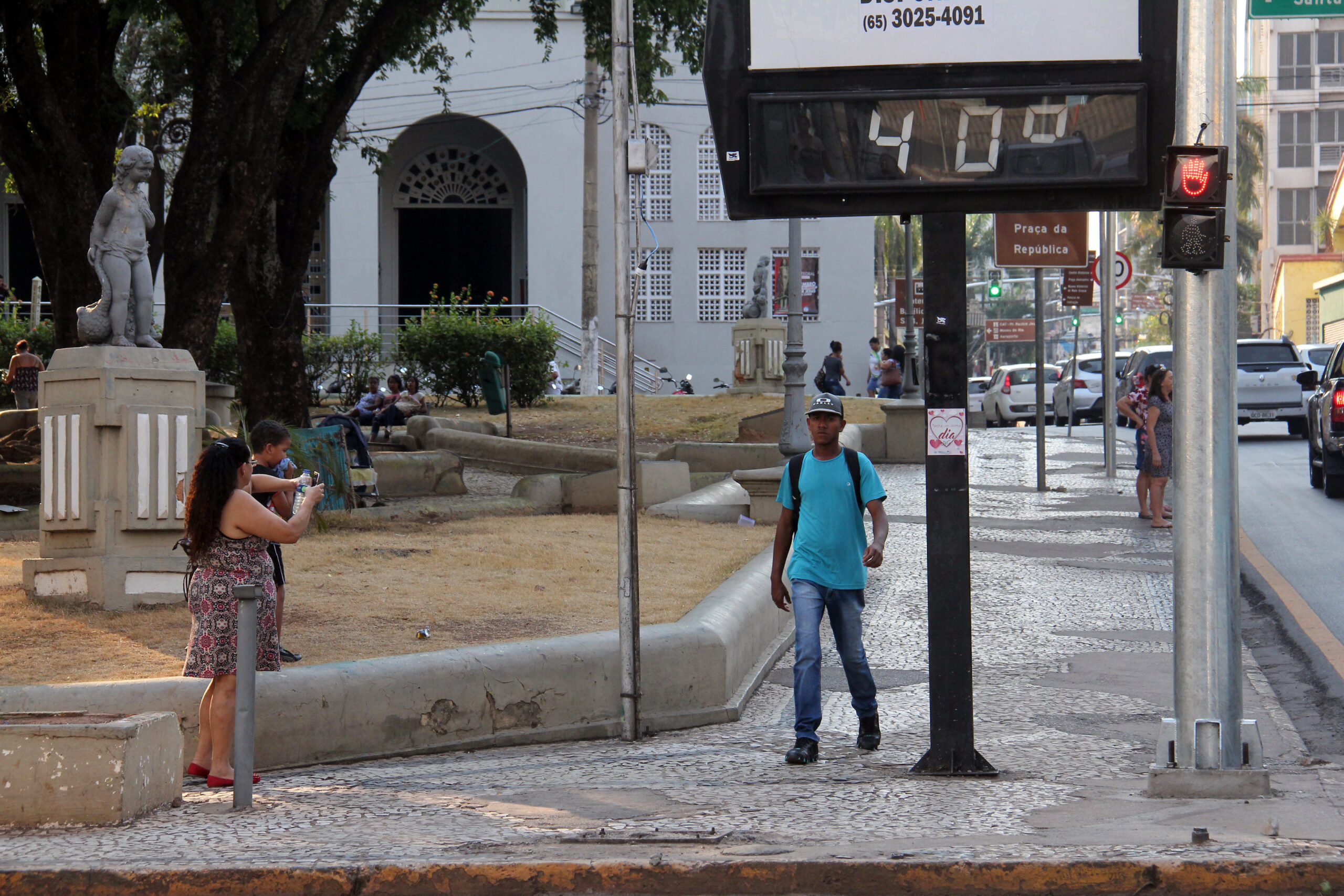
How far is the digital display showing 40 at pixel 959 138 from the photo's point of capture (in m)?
6.37

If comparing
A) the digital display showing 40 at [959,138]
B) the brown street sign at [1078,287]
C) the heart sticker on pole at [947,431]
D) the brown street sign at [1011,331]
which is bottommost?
the heart sticker on pole at [947,431]

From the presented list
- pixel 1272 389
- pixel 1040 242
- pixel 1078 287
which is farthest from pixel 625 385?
pixel 1272 389

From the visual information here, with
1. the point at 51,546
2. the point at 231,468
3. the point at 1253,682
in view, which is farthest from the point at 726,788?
the point at 51,546

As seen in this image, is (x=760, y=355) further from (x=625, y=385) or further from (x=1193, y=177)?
(x=1193, y=177)

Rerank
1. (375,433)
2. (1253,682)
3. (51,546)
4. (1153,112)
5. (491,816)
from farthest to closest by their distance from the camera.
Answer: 1. (375,433)
2. (51,546)
3. (1253,682)
4. (1153,112)
5. (491,816)

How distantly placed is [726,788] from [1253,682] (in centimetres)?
408

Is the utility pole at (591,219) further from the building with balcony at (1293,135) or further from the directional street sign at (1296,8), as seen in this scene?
the building with balcony at (1293,135)

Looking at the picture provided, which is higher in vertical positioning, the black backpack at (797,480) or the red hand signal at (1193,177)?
the red hand signal at (1193,177)

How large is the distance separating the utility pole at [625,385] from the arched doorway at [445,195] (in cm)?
3270

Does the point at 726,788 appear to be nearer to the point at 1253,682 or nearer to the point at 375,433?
the point at 1253,682

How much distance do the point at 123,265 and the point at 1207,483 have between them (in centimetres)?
723

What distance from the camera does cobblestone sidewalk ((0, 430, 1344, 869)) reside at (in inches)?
210

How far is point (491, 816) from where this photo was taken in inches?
235

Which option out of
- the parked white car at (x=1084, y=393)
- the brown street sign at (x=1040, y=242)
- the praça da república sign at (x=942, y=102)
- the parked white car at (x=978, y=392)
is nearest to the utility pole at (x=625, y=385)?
the praça da república sign at (x=942, y=102)
